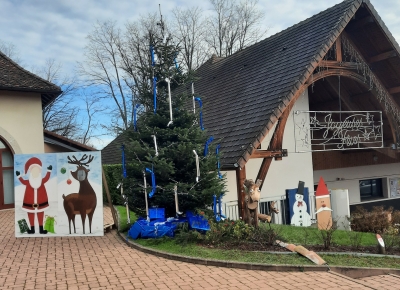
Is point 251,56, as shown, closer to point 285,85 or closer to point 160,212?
point 285,85

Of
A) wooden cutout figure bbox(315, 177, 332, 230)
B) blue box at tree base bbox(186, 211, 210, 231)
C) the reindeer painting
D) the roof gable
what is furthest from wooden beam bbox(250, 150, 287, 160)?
the reindeer painting

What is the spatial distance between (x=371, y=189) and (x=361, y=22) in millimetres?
8465

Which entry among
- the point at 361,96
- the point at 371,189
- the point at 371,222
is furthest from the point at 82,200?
the point at 371,189

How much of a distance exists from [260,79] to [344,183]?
6686mm

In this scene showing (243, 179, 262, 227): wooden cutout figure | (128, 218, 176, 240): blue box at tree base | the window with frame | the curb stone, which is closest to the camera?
the curb stone

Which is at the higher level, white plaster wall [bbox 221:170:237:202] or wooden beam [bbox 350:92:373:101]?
wooden beam [bbox 350:92:373:101]

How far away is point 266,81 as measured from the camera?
12.8 meters

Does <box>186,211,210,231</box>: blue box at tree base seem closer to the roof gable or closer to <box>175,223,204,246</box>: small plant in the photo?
<box>175,223,204,246</box>: small plant

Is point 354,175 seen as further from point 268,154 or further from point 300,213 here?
point 268,154

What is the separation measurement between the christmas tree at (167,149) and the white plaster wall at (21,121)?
8465 mm

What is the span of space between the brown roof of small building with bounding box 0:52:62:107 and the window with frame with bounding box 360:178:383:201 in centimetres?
1356

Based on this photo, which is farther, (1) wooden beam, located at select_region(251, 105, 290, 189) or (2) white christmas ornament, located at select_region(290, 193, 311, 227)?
(2) white christmas ornament, located at select_region(290, 193, 311, 227)

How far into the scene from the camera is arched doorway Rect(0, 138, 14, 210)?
16.2 meters

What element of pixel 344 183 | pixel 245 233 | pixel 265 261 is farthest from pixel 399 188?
pixel 265 261
